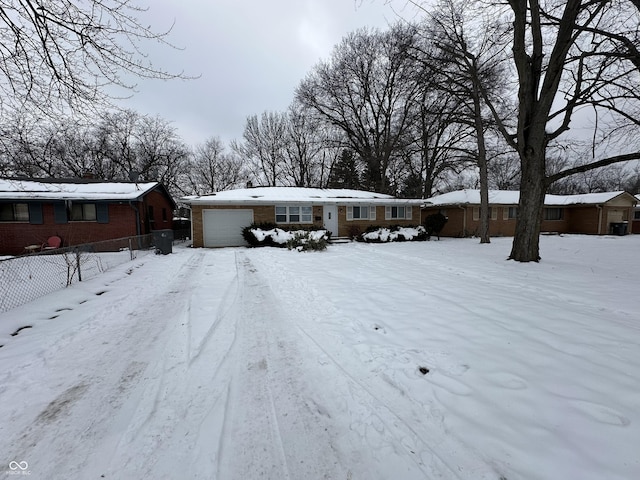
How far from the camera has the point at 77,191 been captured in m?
14.9

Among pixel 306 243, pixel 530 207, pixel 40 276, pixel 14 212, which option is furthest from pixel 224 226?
pixel 530 207

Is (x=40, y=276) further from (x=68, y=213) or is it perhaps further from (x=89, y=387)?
(x=68, y=213)

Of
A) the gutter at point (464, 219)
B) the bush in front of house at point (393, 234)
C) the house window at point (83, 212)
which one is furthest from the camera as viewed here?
the gutter at point (464, 219)

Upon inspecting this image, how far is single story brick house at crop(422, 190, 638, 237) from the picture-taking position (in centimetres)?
2152

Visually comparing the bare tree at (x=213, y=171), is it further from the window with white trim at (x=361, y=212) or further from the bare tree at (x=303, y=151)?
the window with white trim at (x=361, y=212)

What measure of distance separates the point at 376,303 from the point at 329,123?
Result: 25112mm

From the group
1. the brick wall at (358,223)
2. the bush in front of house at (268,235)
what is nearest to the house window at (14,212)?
the bush in front of house at (268,235)

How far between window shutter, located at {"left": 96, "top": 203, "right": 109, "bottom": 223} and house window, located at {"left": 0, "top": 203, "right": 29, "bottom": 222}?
3.18m

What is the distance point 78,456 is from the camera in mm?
1879

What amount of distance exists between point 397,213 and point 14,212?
74.5 feet

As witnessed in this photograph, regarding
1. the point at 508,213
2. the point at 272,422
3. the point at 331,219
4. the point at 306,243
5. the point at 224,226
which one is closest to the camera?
the point at 272,422

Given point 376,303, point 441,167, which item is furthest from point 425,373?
point 441,167

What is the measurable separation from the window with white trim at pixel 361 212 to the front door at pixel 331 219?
1014mm

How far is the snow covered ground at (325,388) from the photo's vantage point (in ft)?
5.99
